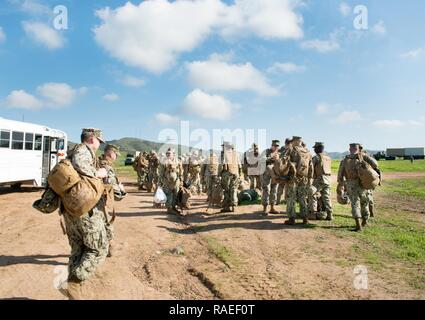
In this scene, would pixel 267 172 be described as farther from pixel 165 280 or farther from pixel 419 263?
pixel 165 280

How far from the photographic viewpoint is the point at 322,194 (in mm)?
10914

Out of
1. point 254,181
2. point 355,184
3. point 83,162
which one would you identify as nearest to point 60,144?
point 254,181

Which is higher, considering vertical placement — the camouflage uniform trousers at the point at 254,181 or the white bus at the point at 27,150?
the white bus at the point at 27,150

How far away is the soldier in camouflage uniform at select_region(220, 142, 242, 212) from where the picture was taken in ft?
40.4

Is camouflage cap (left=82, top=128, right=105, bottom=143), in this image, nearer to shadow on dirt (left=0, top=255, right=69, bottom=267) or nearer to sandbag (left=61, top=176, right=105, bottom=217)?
sandbag (left=61, top=176, right=105, bottom=217)

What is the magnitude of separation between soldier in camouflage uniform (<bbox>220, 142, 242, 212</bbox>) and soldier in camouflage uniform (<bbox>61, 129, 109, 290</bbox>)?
7.50 metres

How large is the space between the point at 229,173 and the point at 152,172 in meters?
8.77

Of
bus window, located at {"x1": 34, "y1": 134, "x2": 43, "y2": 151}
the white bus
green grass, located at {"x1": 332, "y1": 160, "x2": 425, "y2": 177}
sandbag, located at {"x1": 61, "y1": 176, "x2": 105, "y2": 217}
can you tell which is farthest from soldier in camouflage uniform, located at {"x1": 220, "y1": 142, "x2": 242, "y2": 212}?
green grass, located at {"x1": 332, "y1": 160, "x2": 425, "y2": 177}

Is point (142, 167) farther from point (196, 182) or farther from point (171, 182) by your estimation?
point (171, 182)

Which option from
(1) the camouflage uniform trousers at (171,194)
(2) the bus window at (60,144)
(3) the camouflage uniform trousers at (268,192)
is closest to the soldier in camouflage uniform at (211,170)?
(1) the camouflage uniform trousers at (171,194)

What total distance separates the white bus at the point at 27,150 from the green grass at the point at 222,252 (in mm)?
11841

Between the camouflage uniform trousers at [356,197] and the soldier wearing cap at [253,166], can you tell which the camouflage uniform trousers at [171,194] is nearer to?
the camouflage uniform trousers at [356,197]

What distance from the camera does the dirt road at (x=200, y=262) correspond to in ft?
18.2
